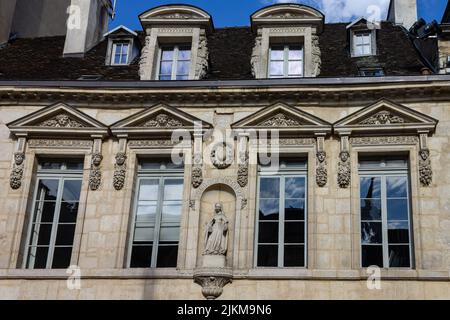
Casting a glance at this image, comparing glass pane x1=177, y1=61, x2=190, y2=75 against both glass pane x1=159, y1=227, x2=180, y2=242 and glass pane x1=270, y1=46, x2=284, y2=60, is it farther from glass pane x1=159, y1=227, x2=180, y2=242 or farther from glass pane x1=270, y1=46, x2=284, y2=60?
glass pane x1=159, y1=227, x2=180, y2=242

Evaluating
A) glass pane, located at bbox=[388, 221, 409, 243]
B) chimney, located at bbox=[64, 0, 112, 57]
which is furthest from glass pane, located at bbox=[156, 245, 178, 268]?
chimney, located at bbox=[64, 0, 112, 57]

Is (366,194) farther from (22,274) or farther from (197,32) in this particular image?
(22,274)

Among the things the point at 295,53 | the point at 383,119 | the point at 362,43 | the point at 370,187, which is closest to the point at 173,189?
the point at 370,187

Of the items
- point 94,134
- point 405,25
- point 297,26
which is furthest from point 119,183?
point 405,25

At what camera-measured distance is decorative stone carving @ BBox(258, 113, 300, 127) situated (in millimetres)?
11273

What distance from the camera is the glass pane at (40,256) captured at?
36.6ft

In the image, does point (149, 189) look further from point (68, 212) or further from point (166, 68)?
point (166, 68)

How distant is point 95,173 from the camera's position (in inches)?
446

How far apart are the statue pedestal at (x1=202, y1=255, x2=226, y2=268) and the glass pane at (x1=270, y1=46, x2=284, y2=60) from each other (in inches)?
150

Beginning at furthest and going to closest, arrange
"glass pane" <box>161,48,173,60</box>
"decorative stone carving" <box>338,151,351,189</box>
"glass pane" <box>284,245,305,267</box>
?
"glass pane" <box>161,48,173,60</box>, "decorative stone carving" <box>338,151,351,189</box>, "glass pane" <box>284,245,305,267</box>

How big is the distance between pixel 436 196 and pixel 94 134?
5.46 metres

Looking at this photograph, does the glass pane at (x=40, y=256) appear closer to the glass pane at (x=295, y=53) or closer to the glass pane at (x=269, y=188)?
the glass pane at (x=269, y=188)
